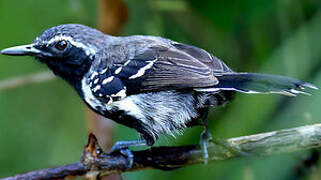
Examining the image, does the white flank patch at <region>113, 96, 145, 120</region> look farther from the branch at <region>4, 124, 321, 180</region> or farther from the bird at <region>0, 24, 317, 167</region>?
the branch at <region>4, 124, 321, 180</region>

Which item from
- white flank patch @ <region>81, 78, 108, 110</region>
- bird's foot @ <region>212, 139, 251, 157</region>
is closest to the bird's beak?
white flank patch @ <region>81, 78, 108, 110</region>

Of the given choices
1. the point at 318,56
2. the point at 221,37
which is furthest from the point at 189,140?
the point at 318,56

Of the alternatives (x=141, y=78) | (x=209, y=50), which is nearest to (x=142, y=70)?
(x=141, y=78)

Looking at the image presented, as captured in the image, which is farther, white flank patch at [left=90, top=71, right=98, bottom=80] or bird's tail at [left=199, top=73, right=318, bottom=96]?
white flank patch at [left=90, top=71, right=98, bottom=80]

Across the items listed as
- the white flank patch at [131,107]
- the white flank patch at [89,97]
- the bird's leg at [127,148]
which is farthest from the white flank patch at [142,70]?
the bird's leg at [127,148]

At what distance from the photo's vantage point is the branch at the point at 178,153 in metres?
2.66

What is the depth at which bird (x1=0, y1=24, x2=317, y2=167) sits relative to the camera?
10.1 feet

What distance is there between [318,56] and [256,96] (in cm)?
40

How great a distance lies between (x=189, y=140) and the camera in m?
3.57

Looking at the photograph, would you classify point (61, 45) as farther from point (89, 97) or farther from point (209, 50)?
point (209, 50)

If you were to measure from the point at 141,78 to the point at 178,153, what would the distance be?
51 cm

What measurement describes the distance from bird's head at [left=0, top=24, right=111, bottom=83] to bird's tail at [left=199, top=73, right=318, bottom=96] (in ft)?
3.16

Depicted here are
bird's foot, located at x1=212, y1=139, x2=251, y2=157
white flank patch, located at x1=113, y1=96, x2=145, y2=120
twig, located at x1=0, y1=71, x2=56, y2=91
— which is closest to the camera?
bird's foot, located at x1=212, y1=139, x2=251, y2=157

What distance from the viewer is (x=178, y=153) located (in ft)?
9.73
